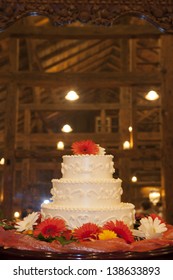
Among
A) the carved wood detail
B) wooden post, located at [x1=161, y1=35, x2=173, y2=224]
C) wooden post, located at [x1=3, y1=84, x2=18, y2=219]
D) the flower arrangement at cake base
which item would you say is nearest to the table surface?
the flower arrangement at cake base

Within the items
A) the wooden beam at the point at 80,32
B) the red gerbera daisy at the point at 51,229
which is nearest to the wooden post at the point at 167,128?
the wooden beam at the point at 80,32

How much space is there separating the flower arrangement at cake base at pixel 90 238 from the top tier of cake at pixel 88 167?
0.51m

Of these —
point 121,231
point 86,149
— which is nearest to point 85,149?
point 86,149

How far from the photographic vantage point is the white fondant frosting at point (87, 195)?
264 centimetres

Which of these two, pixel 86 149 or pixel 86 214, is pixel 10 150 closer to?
pixel 86 149

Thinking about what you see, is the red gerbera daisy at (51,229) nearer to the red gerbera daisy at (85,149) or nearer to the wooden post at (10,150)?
the red gerbera daisy at (85,149)

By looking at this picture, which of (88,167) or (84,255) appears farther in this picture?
(88,167)

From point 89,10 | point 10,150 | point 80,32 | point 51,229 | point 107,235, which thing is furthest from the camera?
point 80,32

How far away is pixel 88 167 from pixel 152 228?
69 centimetres

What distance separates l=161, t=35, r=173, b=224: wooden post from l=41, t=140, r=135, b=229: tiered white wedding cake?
9.19 ft

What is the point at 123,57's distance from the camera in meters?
10.0

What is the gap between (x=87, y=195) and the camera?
8.91 ft

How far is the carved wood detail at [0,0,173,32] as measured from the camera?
11.7 ft

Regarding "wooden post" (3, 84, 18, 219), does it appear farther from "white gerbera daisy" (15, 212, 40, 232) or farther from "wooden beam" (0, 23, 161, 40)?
"white gerbera daisy" (15, 212, 40, 232)
